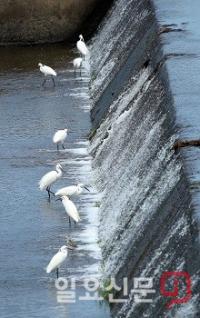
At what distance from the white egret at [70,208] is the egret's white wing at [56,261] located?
66.2 inches

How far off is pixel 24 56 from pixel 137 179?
12137 mm

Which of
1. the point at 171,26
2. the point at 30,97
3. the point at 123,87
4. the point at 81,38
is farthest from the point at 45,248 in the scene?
the point at 81,38

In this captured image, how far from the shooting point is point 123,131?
52.2 ft

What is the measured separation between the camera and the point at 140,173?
1353 cm

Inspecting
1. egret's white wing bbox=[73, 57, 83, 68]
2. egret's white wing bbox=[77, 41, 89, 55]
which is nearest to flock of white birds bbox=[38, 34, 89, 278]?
egret's white wing bbox=[73, 57, 83, 68]

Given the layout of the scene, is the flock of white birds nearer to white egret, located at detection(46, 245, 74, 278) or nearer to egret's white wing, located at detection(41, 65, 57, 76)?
white egret, located at detection(46, 245, 74, 278)

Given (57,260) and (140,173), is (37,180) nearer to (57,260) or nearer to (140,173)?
(140,173)

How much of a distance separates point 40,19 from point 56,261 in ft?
47.3

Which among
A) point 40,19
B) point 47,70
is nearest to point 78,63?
point 47,70

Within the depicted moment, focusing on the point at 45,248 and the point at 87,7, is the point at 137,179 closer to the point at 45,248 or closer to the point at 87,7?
the point at 45,248

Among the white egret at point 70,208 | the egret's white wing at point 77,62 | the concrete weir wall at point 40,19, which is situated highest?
the concrete weir wall at point 40,19

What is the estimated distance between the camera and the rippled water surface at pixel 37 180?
483 inches

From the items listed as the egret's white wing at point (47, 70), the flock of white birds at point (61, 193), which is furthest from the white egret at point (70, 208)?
the egret's white wing at point (47, 70)

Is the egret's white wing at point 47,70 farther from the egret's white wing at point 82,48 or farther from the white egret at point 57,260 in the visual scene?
the white egret at point 57,260
